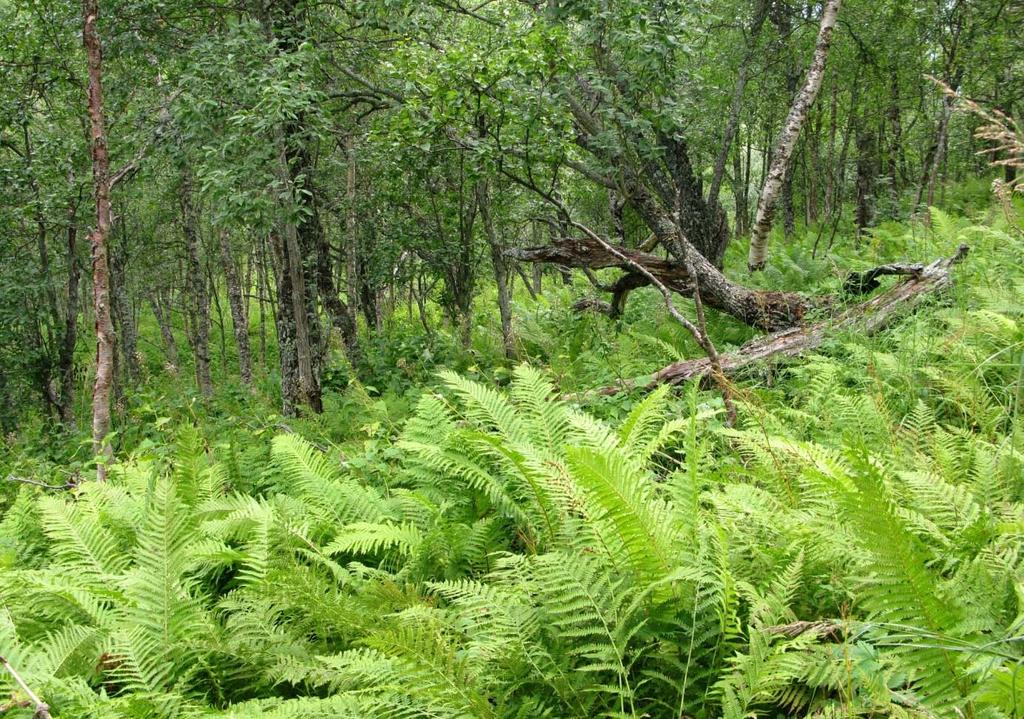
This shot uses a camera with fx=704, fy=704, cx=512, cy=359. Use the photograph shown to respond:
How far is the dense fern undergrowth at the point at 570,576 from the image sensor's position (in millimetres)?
1665

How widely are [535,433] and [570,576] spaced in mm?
Answer: 1446

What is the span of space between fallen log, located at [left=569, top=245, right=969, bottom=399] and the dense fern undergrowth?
4.41 ft

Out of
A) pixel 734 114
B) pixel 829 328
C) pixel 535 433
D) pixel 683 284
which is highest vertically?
pixel 734 114

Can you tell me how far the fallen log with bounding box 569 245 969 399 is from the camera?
5.50 metres

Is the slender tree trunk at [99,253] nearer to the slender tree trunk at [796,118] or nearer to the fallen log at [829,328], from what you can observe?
the fallen log at [829,328]

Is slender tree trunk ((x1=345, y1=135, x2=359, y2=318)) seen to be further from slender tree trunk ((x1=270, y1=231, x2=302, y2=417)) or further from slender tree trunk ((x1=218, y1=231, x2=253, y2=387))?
slender tree trunk ((x1=218, y1=231, x2=253, y2=387))

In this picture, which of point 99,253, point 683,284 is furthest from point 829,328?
point 99,253

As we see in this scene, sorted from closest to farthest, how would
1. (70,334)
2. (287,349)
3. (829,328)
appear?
(829,328) < (287,349) < (70,334)

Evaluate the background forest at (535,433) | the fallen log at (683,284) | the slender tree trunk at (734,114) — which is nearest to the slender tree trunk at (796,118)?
the background forest at (535,433)

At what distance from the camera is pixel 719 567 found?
1.99m

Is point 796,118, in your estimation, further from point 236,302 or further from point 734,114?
point 236,302

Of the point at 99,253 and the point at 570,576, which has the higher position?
the point at 99,253

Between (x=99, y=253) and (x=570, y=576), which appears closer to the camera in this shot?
(x=570, y=576)

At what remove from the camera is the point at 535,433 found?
3377 millimetres
